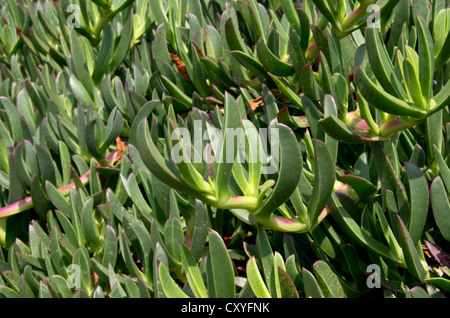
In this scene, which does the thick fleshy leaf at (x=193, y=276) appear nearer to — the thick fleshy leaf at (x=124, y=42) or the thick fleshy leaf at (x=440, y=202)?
the thick fleshy leaf at (x=440, y=202)

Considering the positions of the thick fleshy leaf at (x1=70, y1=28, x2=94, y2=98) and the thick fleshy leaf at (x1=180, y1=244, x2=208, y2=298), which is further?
the thick fleshy leaf at (x1=70, y1=28, x2=94, y2=98)

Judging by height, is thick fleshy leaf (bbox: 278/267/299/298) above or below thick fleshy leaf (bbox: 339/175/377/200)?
below

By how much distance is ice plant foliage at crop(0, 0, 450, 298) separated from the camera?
67cm

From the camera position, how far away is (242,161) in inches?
29.8

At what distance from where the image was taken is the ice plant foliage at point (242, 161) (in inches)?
26.5

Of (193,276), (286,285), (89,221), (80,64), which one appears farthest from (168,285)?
(80,64)

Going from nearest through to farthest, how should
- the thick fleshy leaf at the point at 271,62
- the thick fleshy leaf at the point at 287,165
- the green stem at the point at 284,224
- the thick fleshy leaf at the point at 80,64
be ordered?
the thick fleshy leaf at the point at 287,165 → the green stem at the point at 284,224 → the thick fleshy leaf at the point at 271,62 → the thick fleshy leaf at the point at 80,64

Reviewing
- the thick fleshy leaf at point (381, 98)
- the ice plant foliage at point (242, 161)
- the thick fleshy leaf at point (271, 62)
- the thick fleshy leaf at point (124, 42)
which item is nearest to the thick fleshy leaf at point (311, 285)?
the ice plant foliage at point (242, 161)

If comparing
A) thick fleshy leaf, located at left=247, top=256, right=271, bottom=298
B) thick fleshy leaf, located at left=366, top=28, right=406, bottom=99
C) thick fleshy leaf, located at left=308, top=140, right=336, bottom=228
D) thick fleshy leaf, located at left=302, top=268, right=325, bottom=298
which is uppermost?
thick fleshy leaf, located at left=366, top=28, right=406, bottom=99

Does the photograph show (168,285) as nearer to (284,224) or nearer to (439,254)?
(284,224)

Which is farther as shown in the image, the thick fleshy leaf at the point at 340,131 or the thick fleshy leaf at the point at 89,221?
the thick fleshy leaf at the point at 89,221

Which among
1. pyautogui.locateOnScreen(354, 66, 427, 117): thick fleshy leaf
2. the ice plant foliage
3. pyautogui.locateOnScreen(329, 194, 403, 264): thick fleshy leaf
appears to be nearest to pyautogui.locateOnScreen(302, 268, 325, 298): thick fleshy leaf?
the ice plant foliage

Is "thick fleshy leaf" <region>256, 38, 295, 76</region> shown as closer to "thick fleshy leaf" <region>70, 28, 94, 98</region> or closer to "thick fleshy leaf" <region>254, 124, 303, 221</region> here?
"thick fleshy leaf" <region>254, 124, 303, 221</region>
